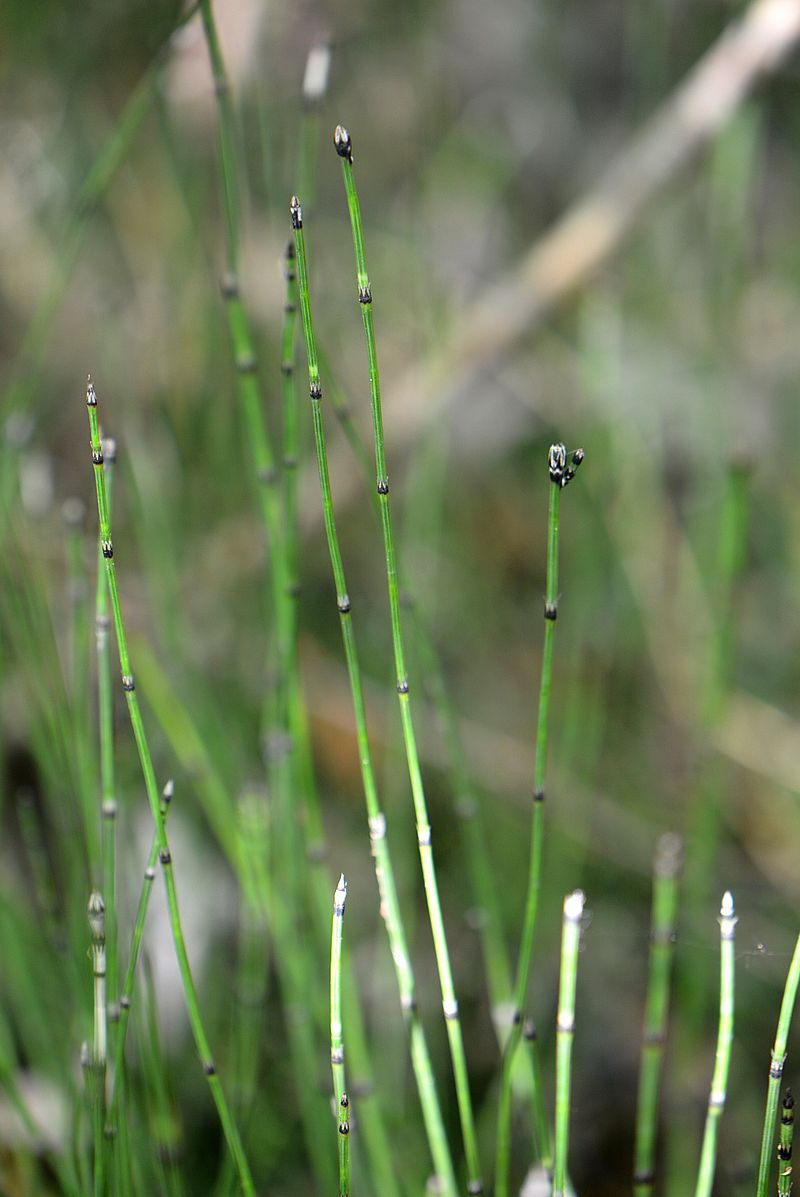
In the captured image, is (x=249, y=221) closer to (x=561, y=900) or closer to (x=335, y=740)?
(x=335, y=740)

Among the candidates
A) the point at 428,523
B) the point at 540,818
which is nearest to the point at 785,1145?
the point at 540,818

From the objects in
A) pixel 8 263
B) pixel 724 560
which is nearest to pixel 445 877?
pixel 724 560

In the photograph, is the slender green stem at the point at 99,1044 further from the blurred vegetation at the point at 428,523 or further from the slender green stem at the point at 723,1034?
the slender green stem at the point at 723,1034

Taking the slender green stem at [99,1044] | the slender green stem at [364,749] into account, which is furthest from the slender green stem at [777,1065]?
the slender green stem at [99,1044]

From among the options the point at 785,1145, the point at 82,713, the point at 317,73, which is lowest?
the point at 785,1145

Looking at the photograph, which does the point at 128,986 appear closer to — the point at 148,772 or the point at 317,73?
the point at 148,772

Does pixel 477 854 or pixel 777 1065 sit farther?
pixel 477 854

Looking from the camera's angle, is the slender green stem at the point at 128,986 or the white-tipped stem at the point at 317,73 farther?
the white-tipped stem at the point at 317,73
